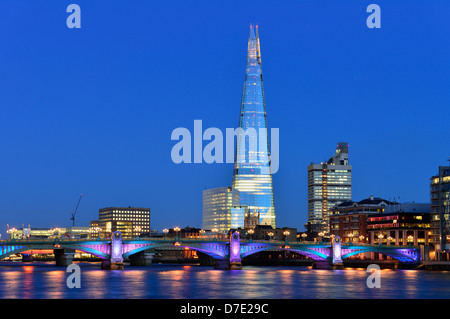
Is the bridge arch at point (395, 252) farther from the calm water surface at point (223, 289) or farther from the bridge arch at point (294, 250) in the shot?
the calm water surface at point (223, 289)

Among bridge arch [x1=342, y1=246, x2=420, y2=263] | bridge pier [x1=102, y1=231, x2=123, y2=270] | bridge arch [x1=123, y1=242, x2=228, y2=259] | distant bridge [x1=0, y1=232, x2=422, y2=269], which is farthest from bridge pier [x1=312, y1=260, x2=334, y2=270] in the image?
bridge pier [x1=102, y1=231, x2=123, y2=270]

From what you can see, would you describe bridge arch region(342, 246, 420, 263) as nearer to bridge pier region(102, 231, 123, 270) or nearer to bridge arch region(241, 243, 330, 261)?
bridge arch region(241, 243, 330, 261)

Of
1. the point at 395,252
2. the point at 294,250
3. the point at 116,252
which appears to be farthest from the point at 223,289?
the point at 395,252

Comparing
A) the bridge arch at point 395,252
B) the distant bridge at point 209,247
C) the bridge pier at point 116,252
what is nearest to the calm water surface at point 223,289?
the distant bridge at point 209,247

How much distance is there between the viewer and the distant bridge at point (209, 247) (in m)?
160

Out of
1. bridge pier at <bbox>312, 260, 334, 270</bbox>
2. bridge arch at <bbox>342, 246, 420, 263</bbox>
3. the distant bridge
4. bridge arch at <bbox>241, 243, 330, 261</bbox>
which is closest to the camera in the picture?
the distant bridge

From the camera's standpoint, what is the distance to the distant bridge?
526ft

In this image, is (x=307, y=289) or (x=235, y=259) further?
(x=235, y=259)

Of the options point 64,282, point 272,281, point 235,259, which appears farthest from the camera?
point 235,259

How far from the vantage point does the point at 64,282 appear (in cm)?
11250
